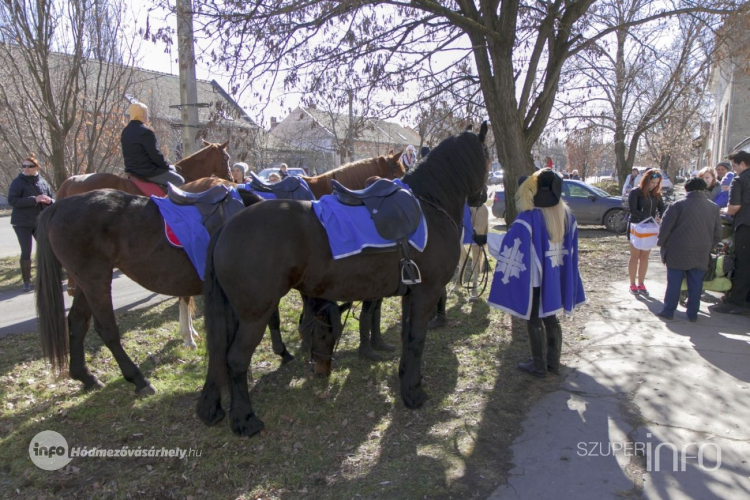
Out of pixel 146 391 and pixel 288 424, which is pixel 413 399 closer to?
pixel 288 424

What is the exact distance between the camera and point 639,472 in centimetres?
304

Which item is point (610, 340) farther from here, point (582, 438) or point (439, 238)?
point (439, 238)

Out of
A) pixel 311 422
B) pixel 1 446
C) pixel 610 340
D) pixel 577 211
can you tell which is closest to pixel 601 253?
pixel 577 211

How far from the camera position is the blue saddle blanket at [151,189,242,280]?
162 inches

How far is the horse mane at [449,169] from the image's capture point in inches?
163

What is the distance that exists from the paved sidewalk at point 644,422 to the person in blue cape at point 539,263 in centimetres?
65

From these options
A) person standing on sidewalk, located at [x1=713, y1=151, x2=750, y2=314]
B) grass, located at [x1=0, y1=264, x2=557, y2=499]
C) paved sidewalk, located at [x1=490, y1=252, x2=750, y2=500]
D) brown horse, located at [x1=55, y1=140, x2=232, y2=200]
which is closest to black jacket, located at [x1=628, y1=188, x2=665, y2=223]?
person standing on sidewalk, located at [x1=713, y1=151, x2=750, y2=314]

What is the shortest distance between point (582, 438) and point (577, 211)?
44.5ft

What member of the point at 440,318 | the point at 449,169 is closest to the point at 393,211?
the point at 449,169

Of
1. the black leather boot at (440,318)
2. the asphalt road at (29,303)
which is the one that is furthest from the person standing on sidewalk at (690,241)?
the asphalt road at (29,303)

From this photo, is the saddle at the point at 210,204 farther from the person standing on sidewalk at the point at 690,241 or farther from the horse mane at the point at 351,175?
the person standing on sidewalk at the point at 690,241

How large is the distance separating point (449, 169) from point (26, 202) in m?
7.80

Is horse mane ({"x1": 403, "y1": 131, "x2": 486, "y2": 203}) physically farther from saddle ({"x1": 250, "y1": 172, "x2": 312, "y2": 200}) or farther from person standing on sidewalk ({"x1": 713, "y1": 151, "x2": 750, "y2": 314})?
person standing on sidewalk ({"x1": 713, "y1": 151, "x2": 750, "y2": 314})

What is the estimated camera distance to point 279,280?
3.37 m
